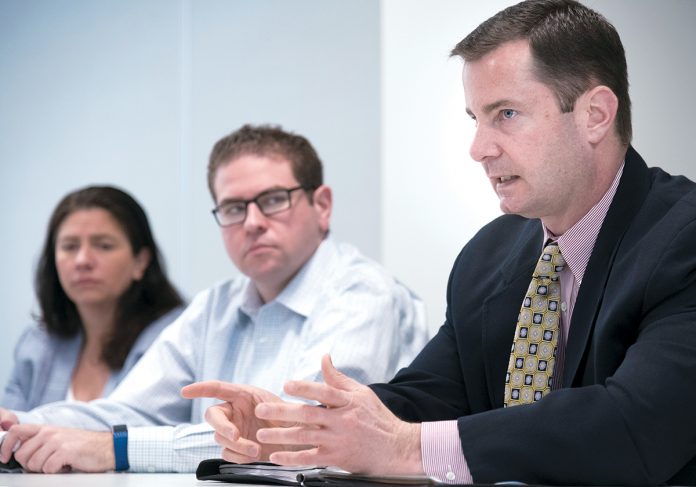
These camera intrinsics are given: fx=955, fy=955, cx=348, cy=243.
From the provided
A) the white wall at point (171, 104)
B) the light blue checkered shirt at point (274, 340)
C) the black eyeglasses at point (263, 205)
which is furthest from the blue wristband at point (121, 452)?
the white wall at point (171, 104)

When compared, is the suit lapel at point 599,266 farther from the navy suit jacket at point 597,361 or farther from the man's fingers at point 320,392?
the man's fingers at point 320,392

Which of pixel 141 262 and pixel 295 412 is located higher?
pixel 141 262

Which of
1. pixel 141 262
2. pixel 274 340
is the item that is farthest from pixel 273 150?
pixel 141 262

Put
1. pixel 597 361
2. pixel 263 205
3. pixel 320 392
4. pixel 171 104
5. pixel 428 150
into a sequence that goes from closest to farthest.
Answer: pixel 320 392 → pixel 597 361 → pixel 428 150 → pixel 263 205 → pixel 171 104

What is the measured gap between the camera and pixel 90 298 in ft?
11.1

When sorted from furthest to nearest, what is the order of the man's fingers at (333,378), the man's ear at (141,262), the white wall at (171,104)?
the white wall at (171,104) < the man's ear at (141,262) < the man's fingers at (333,378)

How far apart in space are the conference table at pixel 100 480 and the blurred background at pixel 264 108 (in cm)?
108

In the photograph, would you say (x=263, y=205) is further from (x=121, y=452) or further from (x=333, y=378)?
(x=333, y=378)

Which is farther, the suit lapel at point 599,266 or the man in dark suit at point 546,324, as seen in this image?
the suit lapel at point 599,266

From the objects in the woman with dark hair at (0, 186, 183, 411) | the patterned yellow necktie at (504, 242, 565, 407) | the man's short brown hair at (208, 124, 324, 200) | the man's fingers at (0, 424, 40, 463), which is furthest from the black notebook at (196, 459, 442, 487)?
the woman with dark hair at (0, 186, 183, 411)

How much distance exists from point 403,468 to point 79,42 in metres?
3.58

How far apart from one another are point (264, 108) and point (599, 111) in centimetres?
229

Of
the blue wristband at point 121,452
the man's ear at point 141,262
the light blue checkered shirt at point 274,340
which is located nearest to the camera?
the blue wristband at point 121,452

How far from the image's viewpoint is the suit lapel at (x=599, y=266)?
1.60 meters
